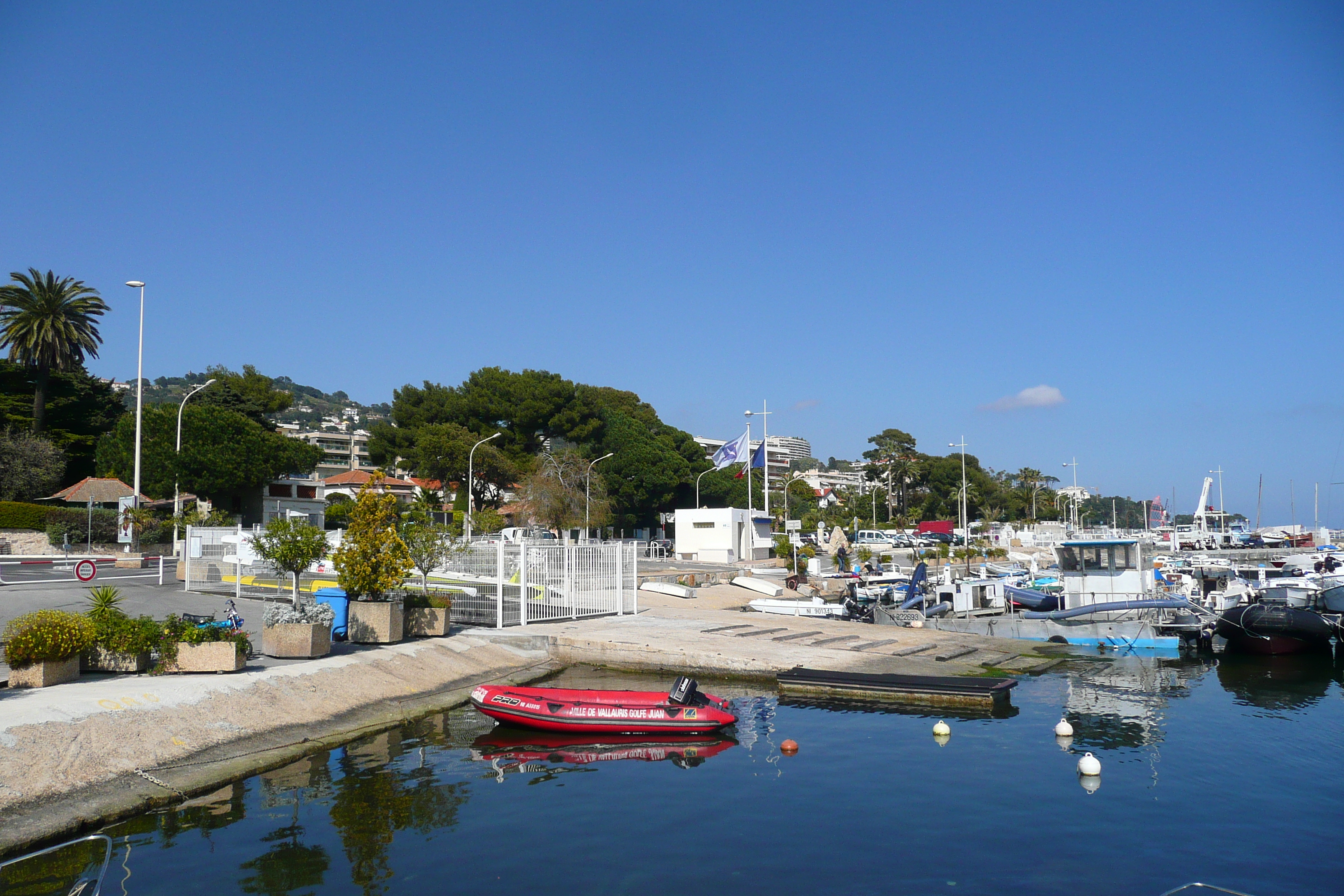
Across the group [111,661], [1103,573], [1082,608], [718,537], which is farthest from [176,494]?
[1103,573]

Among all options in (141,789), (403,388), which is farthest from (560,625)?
(403,388)

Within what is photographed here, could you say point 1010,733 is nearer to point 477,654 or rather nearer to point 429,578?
point 477,654

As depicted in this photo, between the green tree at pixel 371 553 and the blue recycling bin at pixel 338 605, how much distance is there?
26cm

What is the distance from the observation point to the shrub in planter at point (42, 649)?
13.5 meters

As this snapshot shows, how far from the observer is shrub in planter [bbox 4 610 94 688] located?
13.5 meters

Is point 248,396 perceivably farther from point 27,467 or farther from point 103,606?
point 103,606

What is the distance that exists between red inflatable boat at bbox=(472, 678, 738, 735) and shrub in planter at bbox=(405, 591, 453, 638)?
5331 mm

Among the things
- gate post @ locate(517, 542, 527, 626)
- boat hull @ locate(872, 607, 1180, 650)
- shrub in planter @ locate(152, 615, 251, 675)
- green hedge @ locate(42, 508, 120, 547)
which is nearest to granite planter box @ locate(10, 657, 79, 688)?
shrub in planter @ locate(152, 615, 251, 675)

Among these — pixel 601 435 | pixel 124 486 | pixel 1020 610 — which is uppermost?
pixel 601 435

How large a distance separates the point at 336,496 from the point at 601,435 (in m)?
25.3

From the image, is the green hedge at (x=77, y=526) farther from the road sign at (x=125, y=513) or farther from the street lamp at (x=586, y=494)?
the street lamp at (x=586, y=494)

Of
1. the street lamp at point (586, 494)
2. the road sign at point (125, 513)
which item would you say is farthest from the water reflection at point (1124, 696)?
the street lamp at point (586, 494)

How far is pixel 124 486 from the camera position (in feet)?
165

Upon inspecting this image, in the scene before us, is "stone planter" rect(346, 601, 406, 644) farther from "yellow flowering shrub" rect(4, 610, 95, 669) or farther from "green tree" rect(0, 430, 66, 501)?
"green tree" rect(0, 430, 66, 501)
